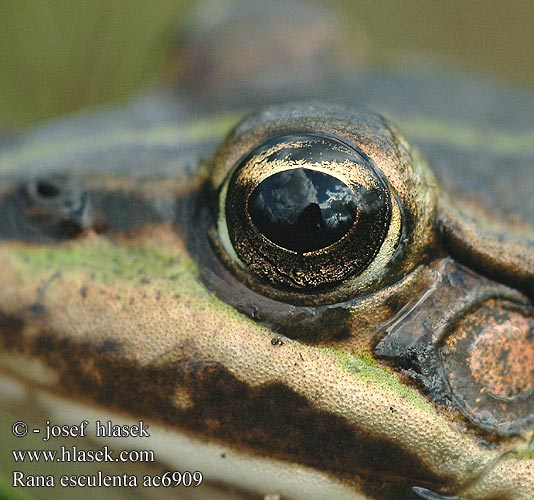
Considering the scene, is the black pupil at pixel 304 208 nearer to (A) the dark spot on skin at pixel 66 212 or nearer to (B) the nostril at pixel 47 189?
(A) the dark spot on skin at pixel 66 212

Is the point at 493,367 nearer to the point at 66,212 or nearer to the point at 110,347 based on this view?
the point at 110,347

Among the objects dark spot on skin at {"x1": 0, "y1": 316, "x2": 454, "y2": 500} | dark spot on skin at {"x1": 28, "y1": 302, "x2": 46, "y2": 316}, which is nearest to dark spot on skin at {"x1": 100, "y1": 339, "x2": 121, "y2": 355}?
dark spot on skin at {"x1": 0, "y1": 316, "x2": 454, "y2": 500}

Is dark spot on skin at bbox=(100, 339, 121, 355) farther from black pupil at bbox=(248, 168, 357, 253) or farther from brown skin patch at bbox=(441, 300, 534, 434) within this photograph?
brown skin patch at bbox=(441, 300, 534, 434)

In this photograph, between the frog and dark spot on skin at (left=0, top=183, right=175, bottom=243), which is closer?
the frog

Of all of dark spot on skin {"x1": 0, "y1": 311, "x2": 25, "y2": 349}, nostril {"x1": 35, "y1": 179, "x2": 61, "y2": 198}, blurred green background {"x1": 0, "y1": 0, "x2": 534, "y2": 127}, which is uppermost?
blurred green background {"x1": 0, "y1": 0, "x2": 534, "y2": 127}

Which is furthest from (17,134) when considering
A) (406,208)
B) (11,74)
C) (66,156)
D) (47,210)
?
(11,74)

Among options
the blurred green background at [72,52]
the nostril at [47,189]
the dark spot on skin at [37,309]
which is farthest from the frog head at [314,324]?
the blurred green background at [72,52]
